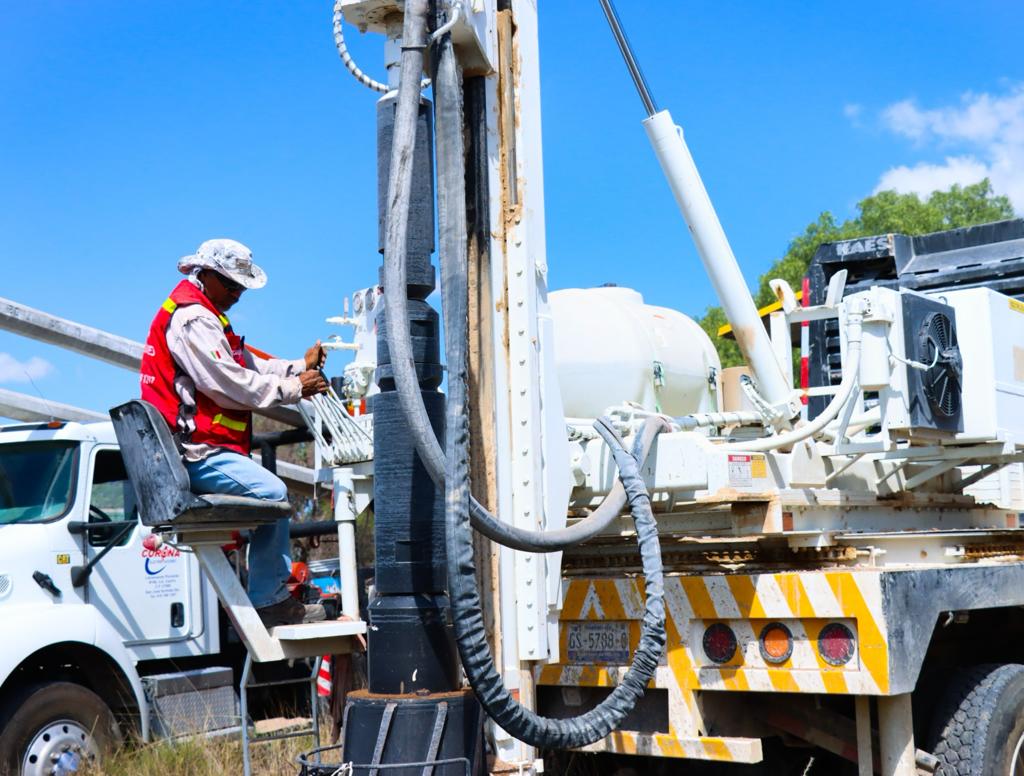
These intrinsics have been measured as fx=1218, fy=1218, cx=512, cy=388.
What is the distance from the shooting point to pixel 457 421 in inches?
130

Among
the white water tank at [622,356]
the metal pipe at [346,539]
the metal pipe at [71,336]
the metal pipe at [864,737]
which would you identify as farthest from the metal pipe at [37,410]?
the metal pipe at [864,737]

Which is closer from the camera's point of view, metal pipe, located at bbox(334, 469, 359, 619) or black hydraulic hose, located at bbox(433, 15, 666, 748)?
black hydraulic hose, located at bbox(433, 15, 666, 748)

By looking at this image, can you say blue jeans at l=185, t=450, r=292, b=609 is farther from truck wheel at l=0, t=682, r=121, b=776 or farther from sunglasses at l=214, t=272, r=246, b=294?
truck wheel at l=0, t=682, r=121, b=776

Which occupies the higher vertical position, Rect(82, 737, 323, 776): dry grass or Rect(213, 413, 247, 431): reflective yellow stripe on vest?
Rect(213, 413, 247, 431): reflective yellow stripe on vest

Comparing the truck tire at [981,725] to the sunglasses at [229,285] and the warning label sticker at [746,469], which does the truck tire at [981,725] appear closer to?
the warning label sticker at [746,469]

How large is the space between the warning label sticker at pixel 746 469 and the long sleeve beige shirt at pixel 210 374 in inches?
65.6

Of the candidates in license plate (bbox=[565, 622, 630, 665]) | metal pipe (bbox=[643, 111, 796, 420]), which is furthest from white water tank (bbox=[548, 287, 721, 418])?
license plate (bbox=[565, 622, 630, 665])

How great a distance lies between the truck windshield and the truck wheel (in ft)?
3.56

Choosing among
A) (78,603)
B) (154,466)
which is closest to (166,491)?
(154,466)

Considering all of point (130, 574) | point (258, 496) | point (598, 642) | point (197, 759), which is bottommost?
point (197, 759)

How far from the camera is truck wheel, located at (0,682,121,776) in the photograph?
6.25 meters

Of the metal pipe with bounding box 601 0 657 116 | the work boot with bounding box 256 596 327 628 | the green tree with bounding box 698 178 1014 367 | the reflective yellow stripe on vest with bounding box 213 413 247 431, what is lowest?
the work boot with bounding box 256 596 327 628

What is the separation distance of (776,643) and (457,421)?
68.0 inches

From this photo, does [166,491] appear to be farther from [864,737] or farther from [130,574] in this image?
[130,574]
